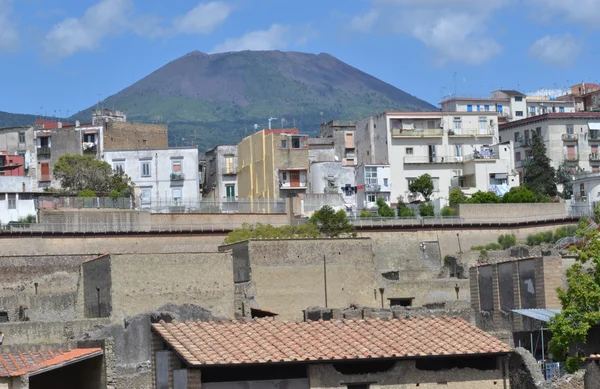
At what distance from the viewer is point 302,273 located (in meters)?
61.2

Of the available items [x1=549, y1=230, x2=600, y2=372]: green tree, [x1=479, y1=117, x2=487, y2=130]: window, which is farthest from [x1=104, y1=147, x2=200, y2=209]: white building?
[x1=549, y1=230, x2=600, y2=372]: green tree

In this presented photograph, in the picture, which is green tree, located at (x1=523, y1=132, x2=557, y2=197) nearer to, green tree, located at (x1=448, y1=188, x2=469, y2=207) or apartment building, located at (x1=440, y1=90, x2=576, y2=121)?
green tree, located at (x1=448, y1=188, x2=469, y2=207)

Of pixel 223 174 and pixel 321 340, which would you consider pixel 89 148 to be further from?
pixel 321 340

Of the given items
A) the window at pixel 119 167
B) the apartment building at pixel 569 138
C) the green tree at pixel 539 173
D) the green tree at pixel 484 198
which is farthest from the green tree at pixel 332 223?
the apartment building at pixel 569 138

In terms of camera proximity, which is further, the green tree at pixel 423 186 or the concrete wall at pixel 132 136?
the concrete wall at pixel 132 136

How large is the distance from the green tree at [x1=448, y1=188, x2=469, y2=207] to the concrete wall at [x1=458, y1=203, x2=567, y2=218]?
167 cm

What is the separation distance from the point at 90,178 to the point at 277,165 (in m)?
12.7

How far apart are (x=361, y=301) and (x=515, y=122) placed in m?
46.7

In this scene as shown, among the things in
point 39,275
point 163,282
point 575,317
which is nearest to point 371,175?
point 39,275

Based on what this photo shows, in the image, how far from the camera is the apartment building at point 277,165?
91062 mm

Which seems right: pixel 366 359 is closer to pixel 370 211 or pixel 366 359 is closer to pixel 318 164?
pixel 370 211

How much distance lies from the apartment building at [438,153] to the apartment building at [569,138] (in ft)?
16.2

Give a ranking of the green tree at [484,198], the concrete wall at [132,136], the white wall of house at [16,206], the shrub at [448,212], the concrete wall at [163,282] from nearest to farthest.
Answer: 1. the concrete wall at [163,282]
2. the white wall of house at [16,206]
3. the shrub at [448,212]
4. the green tree at [484,198]
5. the concrete wall at [132,136]

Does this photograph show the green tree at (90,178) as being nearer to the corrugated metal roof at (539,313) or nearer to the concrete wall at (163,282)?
the concrete wall at (163,282)
